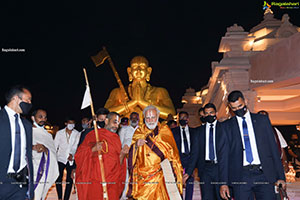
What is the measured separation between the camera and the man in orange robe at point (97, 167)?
572 centimetres

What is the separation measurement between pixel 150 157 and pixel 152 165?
14 cm

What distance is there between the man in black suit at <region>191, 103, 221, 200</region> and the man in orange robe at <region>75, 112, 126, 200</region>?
1464 millimetres

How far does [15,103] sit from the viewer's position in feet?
14.2

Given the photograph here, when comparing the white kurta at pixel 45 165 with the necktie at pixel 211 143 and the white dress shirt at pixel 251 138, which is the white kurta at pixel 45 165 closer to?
the necktie at pixel 211 143

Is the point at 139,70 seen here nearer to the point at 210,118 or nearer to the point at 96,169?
the point at 210,118

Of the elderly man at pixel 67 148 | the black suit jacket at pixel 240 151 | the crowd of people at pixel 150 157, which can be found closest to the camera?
the crowd of people at pixel 150 157

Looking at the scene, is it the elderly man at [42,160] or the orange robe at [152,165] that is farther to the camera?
the elderly man at [42,160]

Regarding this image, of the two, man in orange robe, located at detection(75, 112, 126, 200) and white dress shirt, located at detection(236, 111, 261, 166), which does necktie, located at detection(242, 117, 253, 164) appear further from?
Answer: man in orange robe, located at detection(75, 112, 126, 200)

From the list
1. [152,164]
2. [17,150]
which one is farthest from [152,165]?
[17,150]

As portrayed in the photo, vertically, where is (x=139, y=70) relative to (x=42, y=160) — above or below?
above

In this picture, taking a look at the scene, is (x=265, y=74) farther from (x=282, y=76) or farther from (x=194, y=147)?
(x=194, y=147)

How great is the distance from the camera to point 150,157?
227 inches

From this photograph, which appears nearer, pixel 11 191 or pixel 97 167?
pixel 11 191

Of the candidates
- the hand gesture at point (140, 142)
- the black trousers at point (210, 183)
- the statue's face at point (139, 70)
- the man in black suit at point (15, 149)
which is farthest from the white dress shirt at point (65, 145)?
the man in black suit at point (15, 149)
